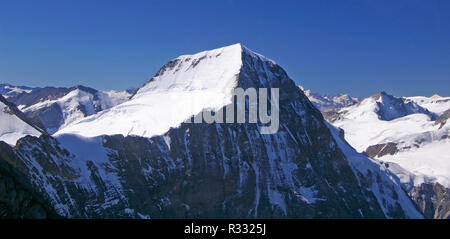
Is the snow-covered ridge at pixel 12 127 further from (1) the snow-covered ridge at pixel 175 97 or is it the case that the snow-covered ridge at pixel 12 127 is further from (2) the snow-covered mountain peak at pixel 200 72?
(2) the snow-covered mountain peak at pixel 200 72

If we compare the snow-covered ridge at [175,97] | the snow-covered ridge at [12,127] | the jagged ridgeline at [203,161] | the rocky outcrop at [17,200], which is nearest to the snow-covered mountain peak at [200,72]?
the snow-covered ridge at [175,97]

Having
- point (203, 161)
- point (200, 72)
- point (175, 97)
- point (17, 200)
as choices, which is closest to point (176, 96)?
point (175, 97)

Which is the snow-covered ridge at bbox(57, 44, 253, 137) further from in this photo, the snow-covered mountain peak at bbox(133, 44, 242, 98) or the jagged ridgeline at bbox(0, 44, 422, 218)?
the jagged ridgeline at bbox(0, 44, 422, 218)

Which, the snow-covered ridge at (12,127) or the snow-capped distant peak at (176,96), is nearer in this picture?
the snow-covered ridge at (12,127)

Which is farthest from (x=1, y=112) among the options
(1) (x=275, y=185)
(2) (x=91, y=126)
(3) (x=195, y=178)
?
(1) (x=275, y=185)

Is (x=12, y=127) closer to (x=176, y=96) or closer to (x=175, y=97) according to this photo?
(x=175, y=97)
